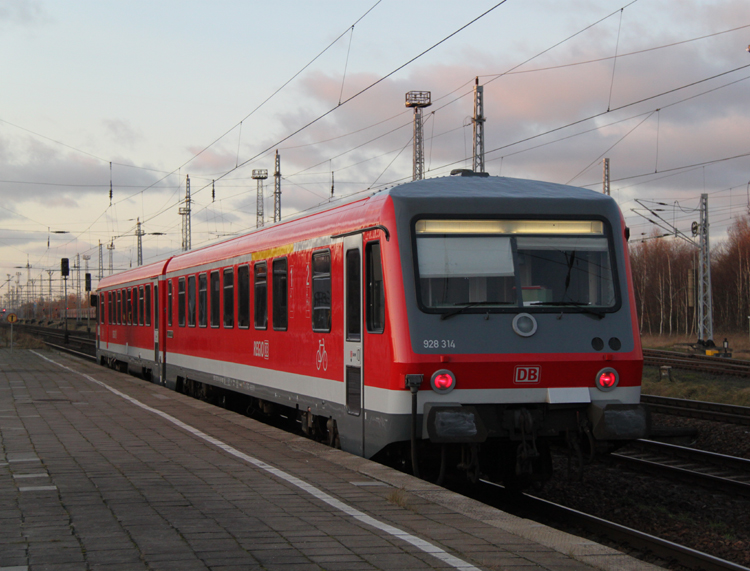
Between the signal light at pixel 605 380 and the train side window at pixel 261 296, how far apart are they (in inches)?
221

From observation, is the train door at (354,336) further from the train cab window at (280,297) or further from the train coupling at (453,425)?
the train cab window at (280,297)

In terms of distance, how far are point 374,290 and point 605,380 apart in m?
2.41

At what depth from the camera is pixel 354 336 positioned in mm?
9312

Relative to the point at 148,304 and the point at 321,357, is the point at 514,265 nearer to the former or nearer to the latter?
the point at 321,357

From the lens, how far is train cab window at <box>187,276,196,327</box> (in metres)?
17.5

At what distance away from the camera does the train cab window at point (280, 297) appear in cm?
1179

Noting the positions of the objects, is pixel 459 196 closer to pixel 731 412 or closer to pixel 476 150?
pixel 731 412

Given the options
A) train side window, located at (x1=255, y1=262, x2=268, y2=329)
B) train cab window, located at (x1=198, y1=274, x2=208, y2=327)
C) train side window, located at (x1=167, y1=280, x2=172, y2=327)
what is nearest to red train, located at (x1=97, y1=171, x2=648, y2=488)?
train side window, located at (x1=255, y1=262, x2=268, y2=329)

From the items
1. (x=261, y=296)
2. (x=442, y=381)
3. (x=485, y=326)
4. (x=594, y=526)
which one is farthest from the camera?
(x=261, y=296)

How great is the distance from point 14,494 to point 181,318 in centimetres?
1161

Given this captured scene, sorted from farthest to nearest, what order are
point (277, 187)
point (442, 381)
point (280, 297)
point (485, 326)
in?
point (277, 187) < point (280, 297) < point (485, 326) < point (442, 381)

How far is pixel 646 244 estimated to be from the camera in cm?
8050

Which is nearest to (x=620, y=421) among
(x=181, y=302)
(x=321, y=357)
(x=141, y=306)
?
(x=321, y=357)

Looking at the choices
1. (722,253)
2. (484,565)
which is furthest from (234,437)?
(722,253)
